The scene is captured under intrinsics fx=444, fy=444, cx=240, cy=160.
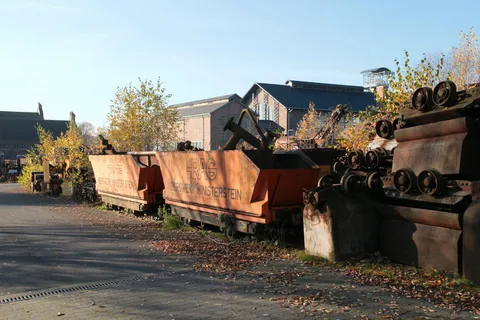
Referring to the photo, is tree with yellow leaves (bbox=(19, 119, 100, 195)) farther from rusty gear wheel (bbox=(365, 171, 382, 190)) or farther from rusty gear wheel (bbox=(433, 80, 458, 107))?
rusty gear wheel (bbox=(433, 80, 458, 107))

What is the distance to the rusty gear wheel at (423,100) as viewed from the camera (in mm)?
7364

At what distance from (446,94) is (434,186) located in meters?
1.55

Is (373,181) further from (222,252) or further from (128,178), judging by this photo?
(128,178)

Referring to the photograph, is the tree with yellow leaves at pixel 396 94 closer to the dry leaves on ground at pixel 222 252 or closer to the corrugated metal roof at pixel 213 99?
the dry leaves on ground at pixel 222 252

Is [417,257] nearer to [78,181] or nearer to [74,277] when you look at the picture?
[74,277]

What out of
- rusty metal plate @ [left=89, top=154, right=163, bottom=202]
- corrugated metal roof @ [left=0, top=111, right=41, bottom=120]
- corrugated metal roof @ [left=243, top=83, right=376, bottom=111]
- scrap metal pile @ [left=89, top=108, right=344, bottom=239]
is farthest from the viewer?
corrugated metal roof @ [left=0, top=111, right=41, bottom=120]

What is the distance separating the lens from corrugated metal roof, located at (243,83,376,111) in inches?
2194

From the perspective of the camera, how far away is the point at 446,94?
277 inches

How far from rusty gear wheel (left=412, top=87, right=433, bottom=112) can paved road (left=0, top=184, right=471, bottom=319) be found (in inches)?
125

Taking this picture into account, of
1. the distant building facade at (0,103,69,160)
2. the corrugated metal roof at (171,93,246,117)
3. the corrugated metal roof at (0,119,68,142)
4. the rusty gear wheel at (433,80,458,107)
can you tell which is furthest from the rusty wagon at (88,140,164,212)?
the corrugated metal roof at (0,119,68,142)

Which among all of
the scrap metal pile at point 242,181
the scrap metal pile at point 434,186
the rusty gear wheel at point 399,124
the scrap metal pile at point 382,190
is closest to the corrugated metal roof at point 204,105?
the scrap metal pile at point 242,181

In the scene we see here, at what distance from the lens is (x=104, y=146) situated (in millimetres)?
19750

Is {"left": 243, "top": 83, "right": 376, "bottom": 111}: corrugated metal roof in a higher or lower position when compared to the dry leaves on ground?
higher

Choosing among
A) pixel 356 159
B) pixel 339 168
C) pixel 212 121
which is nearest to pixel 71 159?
pixel 339 168
